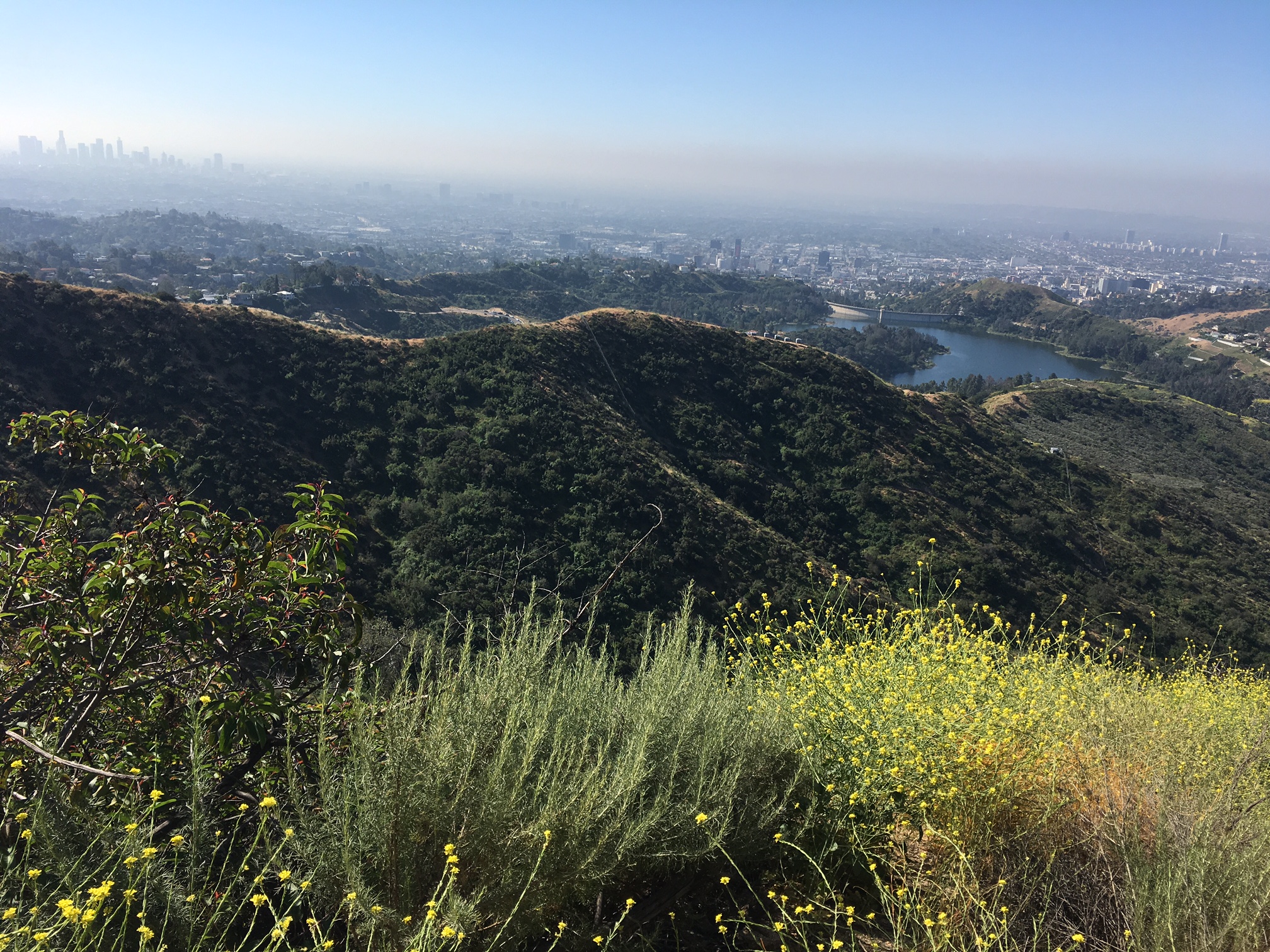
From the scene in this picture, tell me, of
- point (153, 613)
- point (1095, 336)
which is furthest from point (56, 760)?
point (1095, 336)

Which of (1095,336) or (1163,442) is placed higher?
(1095,336)

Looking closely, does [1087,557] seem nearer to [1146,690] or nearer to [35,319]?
[1146,690]

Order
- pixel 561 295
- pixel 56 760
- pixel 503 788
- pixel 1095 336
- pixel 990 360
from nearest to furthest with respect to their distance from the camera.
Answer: pixel 56 760, pixel 503 788, pixel 561 295, pixel 990 360, pixel 1095 336

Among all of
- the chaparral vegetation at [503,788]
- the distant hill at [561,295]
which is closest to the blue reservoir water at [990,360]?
the distant hill at [561,295]

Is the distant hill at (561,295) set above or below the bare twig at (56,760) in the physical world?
above

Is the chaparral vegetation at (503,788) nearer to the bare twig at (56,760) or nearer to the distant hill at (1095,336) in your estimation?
the bare twig at (56,760)

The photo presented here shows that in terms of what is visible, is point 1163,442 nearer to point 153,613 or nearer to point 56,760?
point 153,613
